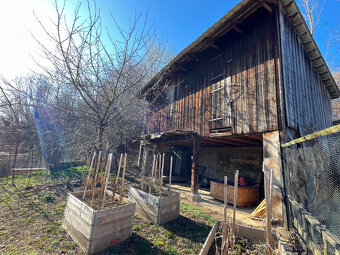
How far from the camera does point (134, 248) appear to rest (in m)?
3.03

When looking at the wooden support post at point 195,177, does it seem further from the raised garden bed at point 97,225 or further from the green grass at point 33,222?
the green grass at point 33,222

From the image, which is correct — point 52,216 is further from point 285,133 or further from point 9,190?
point 285,133

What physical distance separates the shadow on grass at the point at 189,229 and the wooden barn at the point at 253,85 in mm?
2194

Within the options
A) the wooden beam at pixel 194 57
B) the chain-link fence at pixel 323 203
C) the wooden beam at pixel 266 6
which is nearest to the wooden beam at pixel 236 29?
the wooden beam at pixel 266 6

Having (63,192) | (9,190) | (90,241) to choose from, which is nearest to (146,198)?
(90,241)

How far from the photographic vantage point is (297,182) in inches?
169

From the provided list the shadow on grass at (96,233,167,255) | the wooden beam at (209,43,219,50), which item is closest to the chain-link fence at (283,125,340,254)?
the shadow on grass at (96,233,167,255)

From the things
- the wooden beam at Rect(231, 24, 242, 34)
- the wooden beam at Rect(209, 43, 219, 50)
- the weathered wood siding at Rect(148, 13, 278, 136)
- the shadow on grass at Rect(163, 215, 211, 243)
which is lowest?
the shadow on grass at Rect(163, 215, 211, 243)

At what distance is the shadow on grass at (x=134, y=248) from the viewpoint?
2902 mm

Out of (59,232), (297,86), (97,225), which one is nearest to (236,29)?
(297,86)

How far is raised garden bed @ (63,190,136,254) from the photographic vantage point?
2.79m

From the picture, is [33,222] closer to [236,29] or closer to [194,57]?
[194,57]

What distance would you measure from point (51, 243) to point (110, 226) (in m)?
1.18

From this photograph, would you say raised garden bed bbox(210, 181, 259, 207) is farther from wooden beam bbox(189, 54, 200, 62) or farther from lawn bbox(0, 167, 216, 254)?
wooden beam bbox(189, 54, 200, 62)
